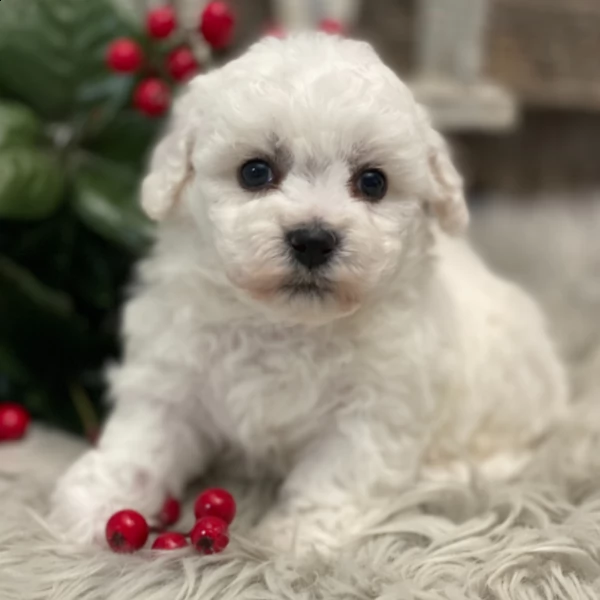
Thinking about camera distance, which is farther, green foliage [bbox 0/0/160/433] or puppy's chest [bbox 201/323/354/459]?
green foliage [bbox 0/0/160/433]

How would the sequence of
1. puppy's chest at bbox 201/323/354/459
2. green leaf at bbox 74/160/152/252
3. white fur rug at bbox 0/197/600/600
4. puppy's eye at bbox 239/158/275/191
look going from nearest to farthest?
white fur rug at bbox 0/197/600/600 → puppy's eye at bbox 239/158/275/191 → puppy's chest at bbox 201/323/354/459 → green leaf at bbox 74/160/152/252

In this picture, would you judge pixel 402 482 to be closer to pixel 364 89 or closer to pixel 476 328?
pixel 476 328

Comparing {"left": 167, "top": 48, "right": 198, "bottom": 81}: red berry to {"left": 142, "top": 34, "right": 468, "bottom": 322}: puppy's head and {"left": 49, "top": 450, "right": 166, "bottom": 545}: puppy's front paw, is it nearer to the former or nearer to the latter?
{"left": 142, "top": 34, "right": 468, "bottom": 322}: puppy's head

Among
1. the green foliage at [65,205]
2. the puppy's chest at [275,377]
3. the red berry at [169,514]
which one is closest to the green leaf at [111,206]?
the green foliage at [65,205]

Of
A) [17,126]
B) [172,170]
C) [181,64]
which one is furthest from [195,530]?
[181,64]

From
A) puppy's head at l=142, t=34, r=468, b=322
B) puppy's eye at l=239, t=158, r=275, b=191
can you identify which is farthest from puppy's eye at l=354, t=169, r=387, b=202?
puppy's eye at l=239, t=158, r=275, b=191

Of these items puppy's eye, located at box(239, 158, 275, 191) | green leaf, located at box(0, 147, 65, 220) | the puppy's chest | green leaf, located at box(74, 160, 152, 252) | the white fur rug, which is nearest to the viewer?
the white fur rug

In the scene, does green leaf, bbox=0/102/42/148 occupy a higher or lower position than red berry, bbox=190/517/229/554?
higher
